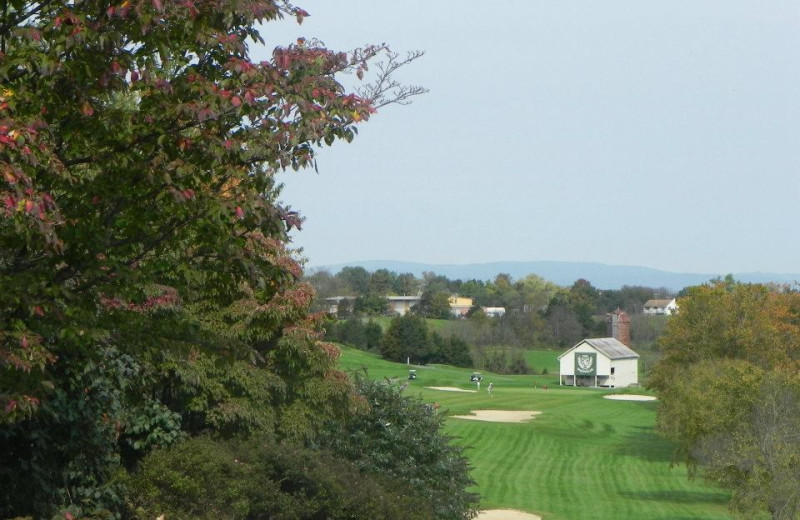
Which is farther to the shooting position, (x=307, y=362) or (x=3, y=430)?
(x=307, y=362)

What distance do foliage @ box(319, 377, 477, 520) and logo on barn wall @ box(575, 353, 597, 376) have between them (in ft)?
268

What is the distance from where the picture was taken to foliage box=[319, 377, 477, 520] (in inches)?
782

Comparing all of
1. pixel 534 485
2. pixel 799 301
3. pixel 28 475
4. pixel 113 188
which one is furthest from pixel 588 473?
pixel 113 188

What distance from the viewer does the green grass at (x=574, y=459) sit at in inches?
1433

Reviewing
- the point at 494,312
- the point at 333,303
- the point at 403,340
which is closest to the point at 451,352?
the point at 403,340

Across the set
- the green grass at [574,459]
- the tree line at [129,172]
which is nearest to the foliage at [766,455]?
the green grass at [574,459]

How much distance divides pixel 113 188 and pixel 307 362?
511 inches

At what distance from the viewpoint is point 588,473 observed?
45.4 metres

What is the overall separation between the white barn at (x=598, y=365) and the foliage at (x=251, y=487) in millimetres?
87378

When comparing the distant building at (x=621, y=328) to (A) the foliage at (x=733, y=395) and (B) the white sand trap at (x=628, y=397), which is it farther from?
(A) the foliage at (x=733, y=395)

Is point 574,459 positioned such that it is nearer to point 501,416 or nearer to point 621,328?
point 501,416

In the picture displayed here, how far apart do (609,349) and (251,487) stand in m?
90.8

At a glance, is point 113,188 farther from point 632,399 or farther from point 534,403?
point 632,399

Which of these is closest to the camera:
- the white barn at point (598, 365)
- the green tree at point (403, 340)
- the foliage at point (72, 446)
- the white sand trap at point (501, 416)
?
the foliage at point (72, 446)
